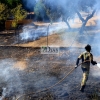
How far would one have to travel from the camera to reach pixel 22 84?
8.69m

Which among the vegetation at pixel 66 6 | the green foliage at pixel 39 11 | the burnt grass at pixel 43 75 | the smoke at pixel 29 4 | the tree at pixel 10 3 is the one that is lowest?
the burnt grass at pixel 43 75

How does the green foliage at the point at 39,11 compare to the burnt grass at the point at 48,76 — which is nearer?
the burnt grass at the point at 48,76

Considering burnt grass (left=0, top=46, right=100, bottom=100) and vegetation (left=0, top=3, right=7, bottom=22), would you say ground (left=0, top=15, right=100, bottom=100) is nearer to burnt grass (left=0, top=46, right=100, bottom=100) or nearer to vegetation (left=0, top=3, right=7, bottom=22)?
burnt grass (left=0, top=46, right=100, bottom=100)

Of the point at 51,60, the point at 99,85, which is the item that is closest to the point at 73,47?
the point at 51,60

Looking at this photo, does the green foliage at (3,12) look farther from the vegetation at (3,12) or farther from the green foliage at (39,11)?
the green foliage at (39,11)

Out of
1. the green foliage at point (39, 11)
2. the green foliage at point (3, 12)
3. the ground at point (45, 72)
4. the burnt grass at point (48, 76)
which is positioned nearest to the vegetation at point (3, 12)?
the green foliage at point (3, 12)

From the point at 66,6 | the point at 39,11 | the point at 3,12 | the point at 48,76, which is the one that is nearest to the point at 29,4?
the point at 39,11

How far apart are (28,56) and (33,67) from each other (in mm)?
2185

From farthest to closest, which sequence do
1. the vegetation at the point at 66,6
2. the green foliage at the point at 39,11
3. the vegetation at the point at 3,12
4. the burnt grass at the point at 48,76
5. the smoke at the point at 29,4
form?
the smoke at the point at 29,4 < the green foliage at the point at 39,11 < the vegetation at the point at 3,12 < the vegetation at the point at 66,6 < the burnt grass at the point at 48,76

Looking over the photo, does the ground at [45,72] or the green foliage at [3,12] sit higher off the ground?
the green foliage at [3,12]

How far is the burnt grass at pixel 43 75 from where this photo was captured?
7627 mm

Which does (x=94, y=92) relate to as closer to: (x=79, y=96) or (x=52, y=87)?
(x=79, y=96)

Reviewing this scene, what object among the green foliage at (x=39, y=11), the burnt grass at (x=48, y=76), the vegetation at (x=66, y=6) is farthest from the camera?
the green foliage at (x=39, y=11)

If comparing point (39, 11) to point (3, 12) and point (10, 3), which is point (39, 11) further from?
point (3, 12)
